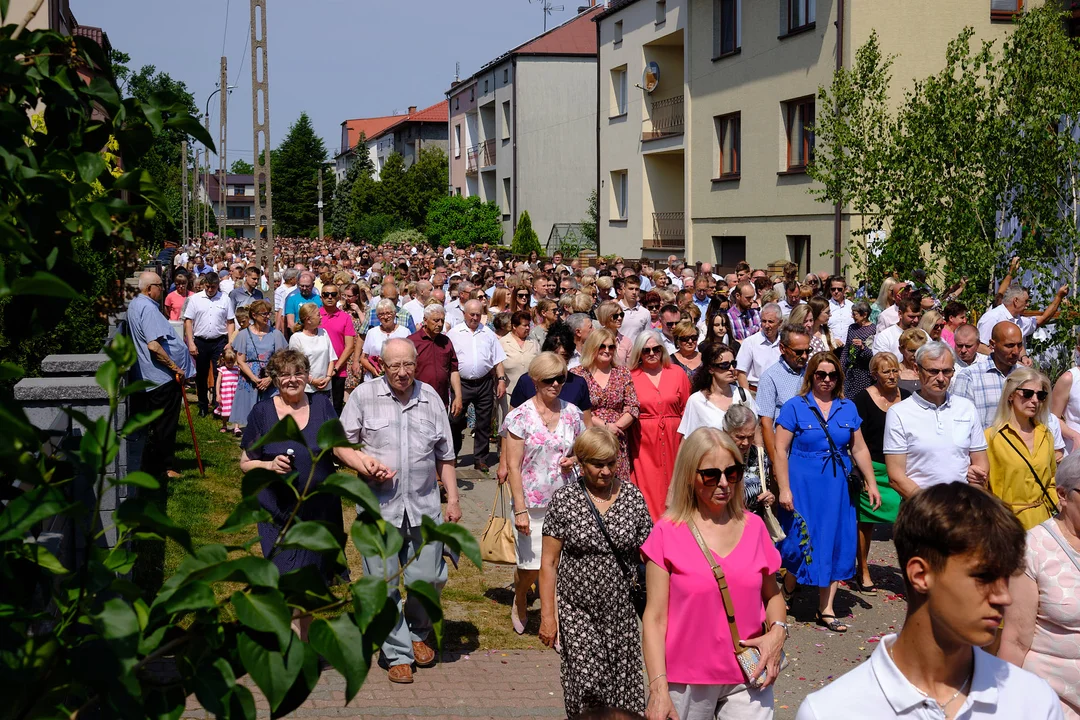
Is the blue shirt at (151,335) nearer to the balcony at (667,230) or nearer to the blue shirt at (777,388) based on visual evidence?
the blue shirt at (777,388)

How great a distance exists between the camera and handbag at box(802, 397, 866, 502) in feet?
26.6

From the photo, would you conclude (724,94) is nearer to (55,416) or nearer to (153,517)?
(55,416)

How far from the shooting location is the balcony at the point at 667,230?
115 ft

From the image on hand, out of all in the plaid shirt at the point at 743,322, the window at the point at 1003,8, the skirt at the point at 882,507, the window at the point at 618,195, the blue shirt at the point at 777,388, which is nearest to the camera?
the skirt at the point at 882,507

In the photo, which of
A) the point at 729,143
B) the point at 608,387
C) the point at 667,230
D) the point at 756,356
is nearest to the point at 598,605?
the point at 608,387

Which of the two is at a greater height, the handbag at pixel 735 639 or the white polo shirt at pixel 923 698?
the white polo shirt at pixel 923 698

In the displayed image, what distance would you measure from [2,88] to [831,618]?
725cm

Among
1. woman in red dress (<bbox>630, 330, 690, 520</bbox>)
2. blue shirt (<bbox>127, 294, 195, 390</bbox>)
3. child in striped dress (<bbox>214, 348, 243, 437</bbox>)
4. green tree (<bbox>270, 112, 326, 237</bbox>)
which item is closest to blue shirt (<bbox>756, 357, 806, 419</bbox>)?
woman in red dress (<bbox>630, 330, 690, 520</bbox>)

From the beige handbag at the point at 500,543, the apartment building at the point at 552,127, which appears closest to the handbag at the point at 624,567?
the beige handbag at the point at 500,543

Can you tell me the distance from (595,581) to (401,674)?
1.85 metres

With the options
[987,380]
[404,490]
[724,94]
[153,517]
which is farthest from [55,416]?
[724,94]

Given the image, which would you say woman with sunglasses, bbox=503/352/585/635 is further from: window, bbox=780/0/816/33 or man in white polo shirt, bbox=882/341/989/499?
window, bbox=780/0/816/33

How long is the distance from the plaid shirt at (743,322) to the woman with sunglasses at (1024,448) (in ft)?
22.2

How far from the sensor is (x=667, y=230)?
119 ft
